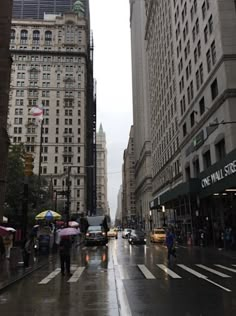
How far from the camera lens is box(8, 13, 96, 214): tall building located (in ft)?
415

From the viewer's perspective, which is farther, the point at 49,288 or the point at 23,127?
the point at 23,127

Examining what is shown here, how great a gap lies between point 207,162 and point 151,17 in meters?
65.8

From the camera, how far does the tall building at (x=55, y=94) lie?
127 m

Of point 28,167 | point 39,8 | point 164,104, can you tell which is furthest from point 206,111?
point 39,8

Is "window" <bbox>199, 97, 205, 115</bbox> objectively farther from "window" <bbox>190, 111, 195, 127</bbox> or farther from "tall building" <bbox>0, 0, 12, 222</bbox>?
"tall building" <bbox>0, 0, 12, 222</bbox>

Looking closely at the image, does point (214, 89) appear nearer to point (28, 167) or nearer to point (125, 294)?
point (28, 167)

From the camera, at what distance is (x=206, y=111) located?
39719 mm

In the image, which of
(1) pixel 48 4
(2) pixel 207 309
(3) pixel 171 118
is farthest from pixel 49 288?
(1) pixel 48 4

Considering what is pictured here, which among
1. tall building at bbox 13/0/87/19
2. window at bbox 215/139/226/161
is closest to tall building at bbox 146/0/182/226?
window at bbox 215/139/226/161

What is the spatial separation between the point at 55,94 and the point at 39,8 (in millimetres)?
53094

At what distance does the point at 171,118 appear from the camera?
66125 millimetres

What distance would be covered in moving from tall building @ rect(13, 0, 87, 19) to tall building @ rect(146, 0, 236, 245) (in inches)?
4618

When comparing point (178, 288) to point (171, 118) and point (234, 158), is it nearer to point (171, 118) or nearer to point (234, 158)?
point (234, 158)

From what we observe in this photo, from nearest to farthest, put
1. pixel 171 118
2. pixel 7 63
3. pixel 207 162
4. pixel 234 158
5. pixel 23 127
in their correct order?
pixel 234 158 → pixel 7 63 → pixel 207 162 → pixel 171 118 → pixel 23 127
